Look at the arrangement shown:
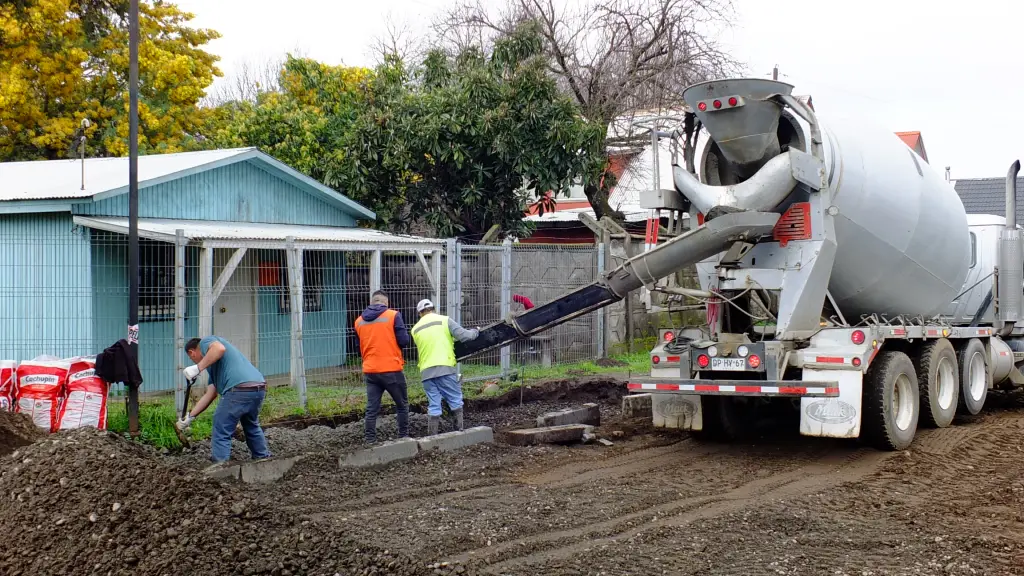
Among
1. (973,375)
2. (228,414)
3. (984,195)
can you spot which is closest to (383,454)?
(228,414)

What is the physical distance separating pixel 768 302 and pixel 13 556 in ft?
23.2

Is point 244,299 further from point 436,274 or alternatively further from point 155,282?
point 436,274

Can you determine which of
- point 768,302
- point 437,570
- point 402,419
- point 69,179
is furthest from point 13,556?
point 69,179

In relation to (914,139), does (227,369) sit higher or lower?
lower

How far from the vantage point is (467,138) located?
17.0 meters

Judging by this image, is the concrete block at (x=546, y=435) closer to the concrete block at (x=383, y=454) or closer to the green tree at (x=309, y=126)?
the concrete block at (x=383, y=454)

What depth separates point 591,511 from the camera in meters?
7.29

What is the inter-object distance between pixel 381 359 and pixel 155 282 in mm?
4684

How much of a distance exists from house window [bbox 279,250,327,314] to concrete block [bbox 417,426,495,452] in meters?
3.18

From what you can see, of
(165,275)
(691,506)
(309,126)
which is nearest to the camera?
(691,506)

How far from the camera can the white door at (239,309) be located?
1263cm

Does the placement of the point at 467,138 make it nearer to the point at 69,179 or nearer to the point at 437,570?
the point at 69,179

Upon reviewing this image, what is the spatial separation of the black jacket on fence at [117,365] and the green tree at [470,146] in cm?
847

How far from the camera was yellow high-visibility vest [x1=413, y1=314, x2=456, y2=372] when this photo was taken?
33.5ft
